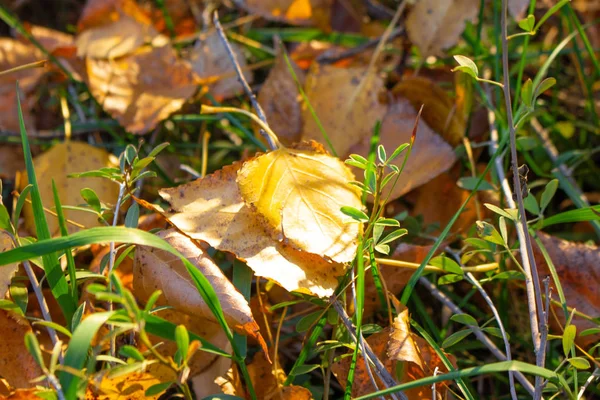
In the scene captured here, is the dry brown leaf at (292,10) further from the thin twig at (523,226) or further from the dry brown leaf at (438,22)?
the thin twig at (523,226)

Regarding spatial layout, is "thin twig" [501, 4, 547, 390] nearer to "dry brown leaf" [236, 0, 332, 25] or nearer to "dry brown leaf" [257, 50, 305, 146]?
"dry brown leaf" [257, 50, 305, 146]

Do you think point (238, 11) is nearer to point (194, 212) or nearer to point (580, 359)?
point (194, 212)

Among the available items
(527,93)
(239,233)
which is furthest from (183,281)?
(527,93)

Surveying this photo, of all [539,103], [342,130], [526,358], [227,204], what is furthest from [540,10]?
[227,204]

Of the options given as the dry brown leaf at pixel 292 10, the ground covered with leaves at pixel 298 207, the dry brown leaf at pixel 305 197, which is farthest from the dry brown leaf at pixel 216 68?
the dry brown leaf at pixel 305 197

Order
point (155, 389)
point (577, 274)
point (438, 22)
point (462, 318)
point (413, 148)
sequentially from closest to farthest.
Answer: point (155, 389) < point (462, 318) < point (577, 274) < point (413, 148) < point (438, 22)

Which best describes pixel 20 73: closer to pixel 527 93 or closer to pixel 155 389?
pixel 155 389
